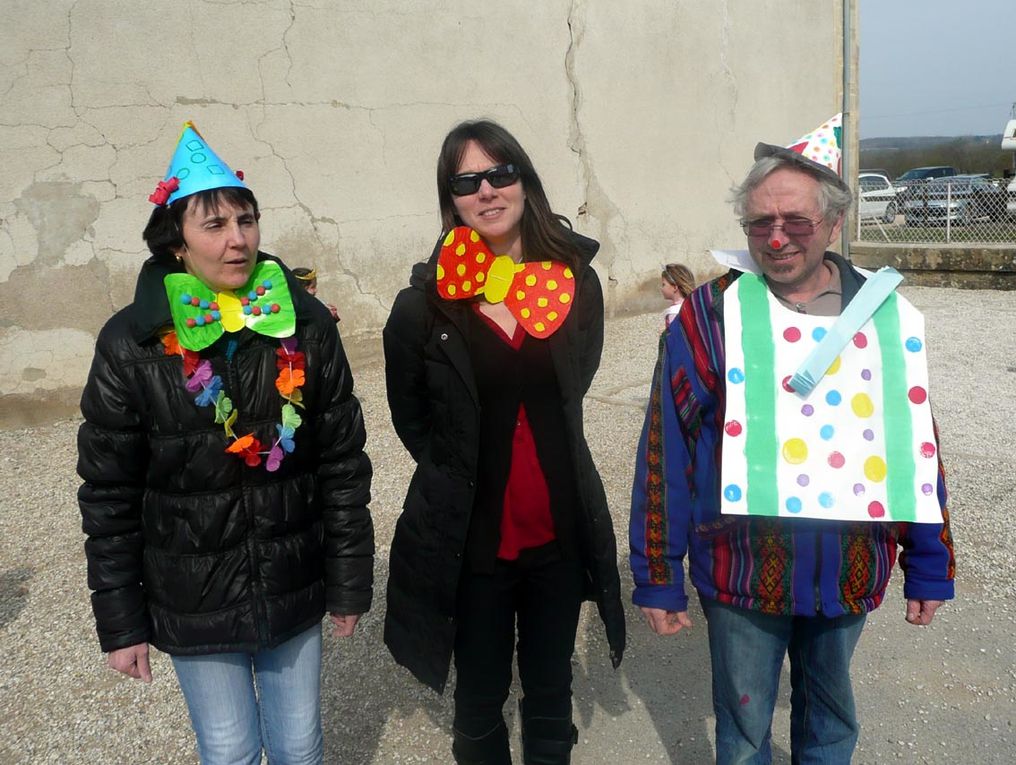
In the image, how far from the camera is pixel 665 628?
1.96m

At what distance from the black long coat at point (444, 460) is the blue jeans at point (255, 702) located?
0.29m

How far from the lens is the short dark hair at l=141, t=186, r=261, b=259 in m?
1.83

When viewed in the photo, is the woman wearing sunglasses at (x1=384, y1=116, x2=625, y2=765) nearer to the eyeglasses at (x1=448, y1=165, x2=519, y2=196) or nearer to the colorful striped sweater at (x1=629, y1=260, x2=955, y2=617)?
the eyeglasses at (x1=448, y1=165, x2=519, y2=196)

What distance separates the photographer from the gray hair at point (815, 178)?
1797mm

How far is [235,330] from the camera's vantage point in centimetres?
188

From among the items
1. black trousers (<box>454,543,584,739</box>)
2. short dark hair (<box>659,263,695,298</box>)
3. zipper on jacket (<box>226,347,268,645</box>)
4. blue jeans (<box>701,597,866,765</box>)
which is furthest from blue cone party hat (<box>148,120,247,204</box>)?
short dark hair (<box>659,263,695,298</box>)

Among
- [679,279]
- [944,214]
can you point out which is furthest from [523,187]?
[944,214]

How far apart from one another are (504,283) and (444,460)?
487 millimetres

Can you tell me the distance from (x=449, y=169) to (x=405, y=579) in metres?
1.10

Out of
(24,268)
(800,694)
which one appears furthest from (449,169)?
(24,268)

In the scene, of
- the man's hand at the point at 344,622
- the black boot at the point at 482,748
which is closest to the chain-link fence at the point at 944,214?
the black boot at the point at 482,748

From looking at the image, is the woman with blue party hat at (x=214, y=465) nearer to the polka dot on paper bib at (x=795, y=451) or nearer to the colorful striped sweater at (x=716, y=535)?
the colorful striped sweater at (x=716, y=535)

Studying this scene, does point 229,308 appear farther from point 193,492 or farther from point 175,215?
point 193,492

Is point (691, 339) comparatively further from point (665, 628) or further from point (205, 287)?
point (205, 287)
